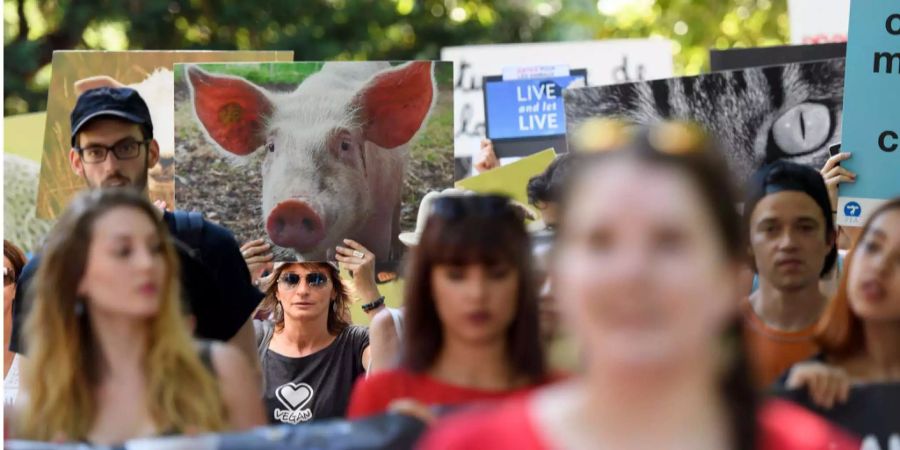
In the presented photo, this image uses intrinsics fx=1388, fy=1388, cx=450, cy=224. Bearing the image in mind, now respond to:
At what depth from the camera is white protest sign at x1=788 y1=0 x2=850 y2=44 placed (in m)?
6.69

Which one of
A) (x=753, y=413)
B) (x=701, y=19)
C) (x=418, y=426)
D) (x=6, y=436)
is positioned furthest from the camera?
(x=701, y=19)

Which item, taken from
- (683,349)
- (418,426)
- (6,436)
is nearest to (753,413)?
(683,349)

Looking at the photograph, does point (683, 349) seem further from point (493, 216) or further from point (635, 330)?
point (493, 216)

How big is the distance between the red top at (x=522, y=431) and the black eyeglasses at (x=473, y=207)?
319 mm

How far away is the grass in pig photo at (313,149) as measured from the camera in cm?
336

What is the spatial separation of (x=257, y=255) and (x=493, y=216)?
58.5 inches

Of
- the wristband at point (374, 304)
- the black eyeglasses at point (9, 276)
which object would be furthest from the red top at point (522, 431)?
the black eyeglasses at point (9, 276)

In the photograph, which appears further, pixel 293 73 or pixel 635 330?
pixel 293 73

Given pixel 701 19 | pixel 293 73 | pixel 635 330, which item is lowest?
pixel 635 330

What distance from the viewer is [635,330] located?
4.88ft

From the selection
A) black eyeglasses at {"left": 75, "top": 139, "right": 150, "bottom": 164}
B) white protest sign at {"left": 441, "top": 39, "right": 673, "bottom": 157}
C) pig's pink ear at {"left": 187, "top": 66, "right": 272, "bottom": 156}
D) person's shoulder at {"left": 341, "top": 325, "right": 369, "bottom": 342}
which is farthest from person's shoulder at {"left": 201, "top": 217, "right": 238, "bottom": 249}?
white protest sign at {"left": 441, "top": 39, "right": 673, "bottom": 157}

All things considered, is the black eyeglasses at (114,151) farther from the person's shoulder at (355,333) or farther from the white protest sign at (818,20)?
the white protest sign at (818,20)

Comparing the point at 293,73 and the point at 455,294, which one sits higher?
the point at 293,73

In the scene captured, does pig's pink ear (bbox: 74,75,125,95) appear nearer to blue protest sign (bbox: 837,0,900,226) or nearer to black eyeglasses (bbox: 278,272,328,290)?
black eyeglasses (bbox: 278,272,328,290)
